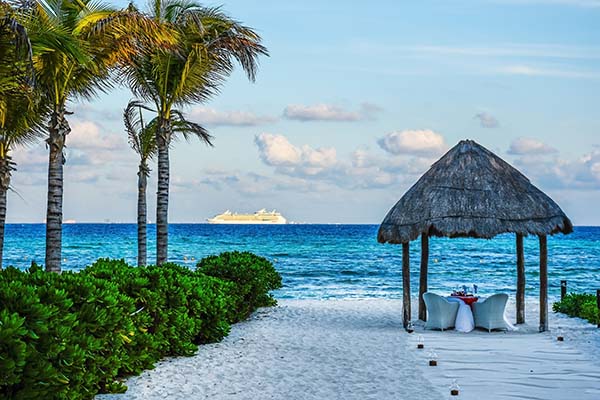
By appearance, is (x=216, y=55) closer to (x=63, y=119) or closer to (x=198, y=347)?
(x=63, y=119)

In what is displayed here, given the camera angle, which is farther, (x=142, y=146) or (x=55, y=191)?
(x=142, y=146)

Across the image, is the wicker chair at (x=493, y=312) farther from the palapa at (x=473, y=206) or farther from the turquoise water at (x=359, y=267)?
the turquoise water at (x=359, y=267)

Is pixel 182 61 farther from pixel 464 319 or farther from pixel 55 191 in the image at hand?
pixel 464 319

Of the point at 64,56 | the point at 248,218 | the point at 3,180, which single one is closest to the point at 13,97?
the point at 64,56

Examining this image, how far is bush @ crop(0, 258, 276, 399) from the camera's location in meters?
6.25

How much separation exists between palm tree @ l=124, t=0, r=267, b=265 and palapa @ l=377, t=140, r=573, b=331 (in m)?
4.77

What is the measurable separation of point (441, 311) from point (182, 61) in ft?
25.2

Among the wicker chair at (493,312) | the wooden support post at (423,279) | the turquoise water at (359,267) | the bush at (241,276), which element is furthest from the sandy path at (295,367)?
the turquoise water at (359,267)

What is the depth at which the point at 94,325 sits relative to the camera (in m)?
7.57

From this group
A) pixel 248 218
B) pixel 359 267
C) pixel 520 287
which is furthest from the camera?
pixel 248 218

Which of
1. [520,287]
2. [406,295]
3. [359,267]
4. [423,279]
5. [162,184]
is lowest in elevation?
[359,267]

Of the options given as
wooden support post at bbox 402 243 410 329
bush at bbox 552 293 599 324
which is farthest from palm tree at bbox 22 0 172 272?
bush at bbox 552 293 599 324

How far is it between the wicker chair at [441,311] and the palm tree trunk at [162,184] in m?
6.14

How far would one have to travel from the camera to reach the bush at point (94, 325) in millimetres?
6246
